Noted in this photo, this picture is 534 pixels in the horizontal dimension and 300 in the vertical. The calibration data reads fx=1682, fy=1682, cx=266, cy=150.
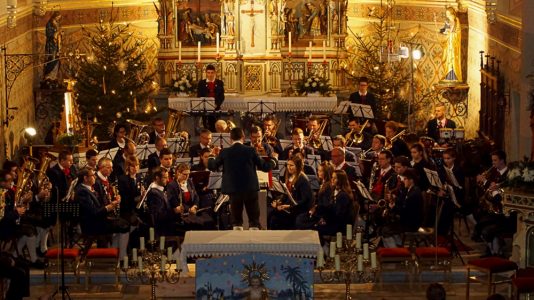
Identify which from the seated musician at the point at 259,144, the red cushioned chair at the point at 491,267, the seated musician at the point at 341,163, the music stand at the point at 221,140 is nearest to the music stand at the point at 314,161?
the seated musician at the point at 341,163

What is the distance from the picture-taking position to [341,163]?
2622cm

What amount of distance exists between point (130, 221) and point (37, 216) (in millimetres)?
1374

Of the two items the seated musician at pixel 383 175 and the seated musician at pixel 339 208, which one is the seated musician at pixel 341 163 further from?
the seated musician at pixel 339 208

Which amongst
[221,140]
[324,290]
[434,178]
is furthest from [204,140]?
[324,290]

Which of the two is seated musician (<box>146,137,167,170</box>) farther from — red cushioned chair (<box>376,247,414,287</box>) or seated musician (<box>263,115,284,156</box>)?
red cushioned chair (<box>376,247,414,287</box>)

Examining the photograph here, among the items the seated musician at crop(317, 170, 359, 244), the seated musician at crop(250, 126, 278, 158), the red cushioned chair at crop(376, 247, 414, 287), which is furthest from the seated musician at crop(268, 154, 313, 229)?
the red cushioned chair at crop(376, 247, 414, 287)

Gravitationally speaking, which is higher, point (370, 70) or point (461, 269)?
point (370, 70)

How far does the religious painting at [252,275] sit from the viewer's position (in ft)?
68.3

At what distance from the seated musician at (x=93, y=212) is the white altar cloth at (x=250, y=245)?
2585 millimetres

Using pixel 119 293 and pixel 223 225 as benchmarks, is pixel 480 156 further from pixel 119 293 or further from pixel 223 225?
pixel 119 293

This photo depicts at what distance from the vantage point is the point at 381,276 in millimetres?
23562

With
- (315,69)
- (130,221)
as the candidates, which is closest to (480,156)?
(130,221)

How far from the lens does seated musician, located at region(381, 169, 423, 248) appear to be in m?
24.3

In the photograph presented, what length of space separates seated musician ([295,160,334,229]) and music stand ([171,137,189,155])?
12.0ft
